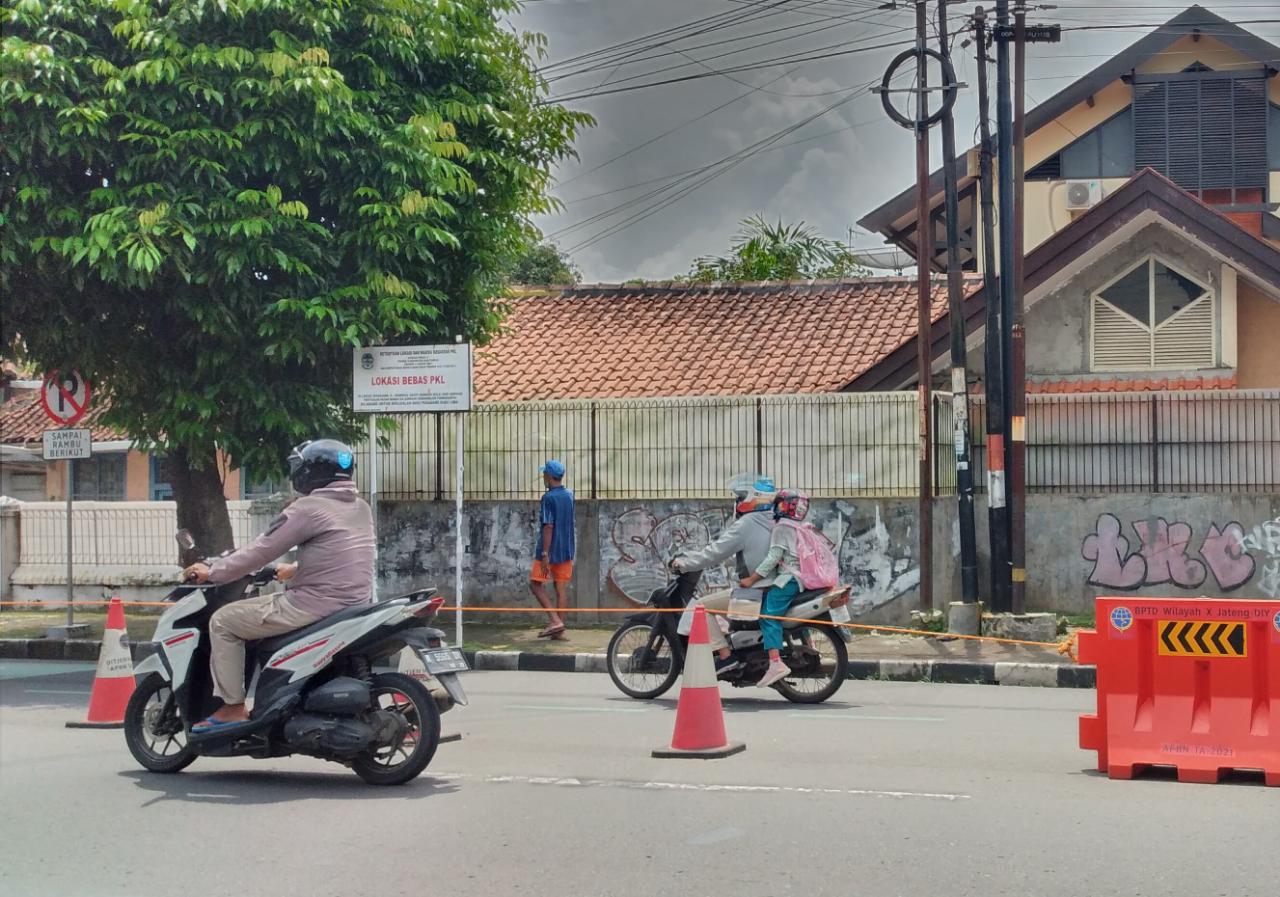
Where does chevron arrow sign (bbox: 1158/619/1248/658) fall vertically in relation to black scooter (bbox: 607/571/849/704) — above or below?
above

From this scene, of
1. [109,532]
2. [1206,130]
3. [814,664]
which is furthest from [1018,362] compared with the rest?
[109,532]

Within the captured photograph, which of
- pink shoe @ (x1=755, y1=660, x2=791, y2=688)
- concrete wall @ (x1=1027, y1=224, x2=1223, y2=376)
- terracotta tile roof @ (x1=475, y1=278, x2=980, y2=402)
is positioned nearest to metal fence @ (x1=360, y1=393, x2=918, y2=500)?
terracotta tile roof @ (x1=475, y1=278, x2=980, y2=402)

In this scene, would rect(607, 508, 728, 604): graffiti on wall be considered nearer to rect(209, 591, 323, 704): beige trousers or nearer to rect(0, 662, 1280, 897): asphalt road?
rect(0, 662, 1280, 897): asphalt road

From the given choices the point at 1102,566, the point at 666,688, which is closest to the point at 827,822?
the point at 666,688

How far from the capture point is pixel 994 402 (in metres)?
16.6

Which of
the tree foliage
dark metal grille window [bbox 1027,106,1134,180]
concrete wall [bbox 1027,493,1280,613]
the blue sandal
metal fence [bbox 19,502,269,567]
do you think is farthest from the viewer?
the tree foliage

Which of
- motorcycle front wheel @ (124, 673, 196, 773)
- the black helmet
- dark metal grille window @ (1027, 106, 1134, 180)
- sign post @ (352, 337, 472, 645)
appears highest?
dark metal grille window @ (1027, 106, 1134, 180)

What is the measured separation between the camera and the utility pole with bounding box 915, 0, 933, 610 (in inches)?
650

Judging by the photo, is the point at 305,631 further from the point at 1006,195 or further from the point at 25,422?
the point at 25,422

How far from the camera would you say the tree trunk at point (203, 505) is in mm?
17453

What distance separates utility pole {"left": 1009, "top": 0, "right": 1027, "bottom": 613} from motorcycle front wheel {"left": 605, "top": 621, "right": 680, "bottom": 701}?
5651 millimetres

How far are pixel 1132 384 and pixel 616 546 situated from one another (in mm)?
6862

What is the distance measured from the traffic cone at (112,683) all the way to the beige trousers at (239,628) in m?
2.43

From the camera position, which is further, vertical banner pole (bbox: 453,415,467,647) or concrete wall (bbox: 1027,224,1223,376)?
concrete wall (bbox: 1027,224,1223,376)
